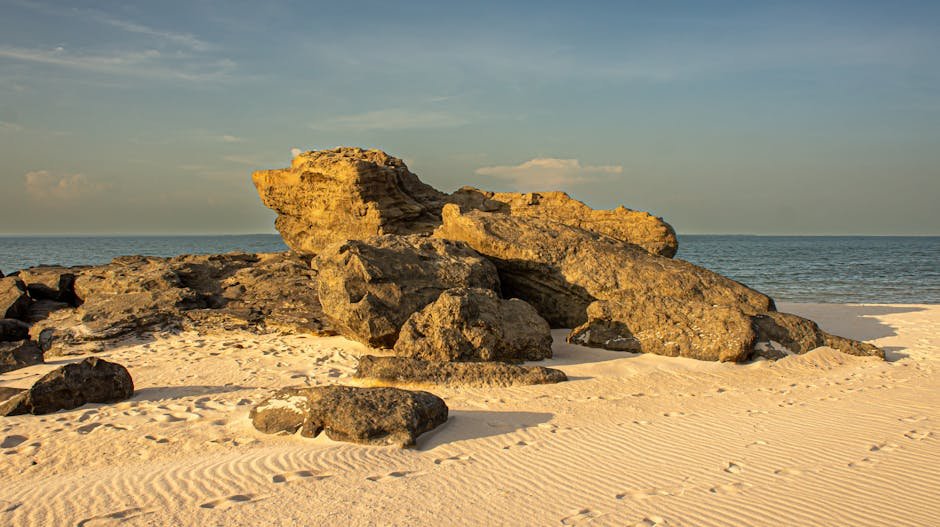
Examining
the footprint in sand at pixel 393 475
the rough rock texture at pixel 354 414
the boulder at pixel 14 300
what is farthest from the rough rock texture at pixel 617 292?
the boulder at pixel 14 300

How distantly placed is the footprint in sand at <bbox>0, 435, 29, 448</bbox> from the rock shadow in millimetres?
3705

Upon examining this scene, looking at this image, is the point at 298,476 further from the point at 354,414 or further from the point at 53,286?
the point at 53,286

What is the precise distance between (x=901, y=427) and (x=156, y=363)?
374 inches

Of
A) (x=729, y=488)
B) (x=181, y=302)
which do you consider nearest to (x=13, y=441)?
(x=181, y=302)

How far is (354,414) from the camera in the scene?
5652mm

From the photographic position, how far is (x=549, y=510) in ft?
13.9

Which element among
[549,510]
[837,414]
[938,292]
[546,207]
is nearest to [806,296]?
[938,292]

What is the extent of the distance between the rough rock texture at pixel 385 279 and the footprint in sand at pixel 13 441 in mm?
4302

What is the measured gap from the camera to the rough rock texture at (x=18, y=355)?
8.99 metres

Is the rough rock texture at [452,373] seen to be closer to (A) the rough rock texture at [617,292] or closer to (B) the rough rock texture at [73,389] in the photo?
(A) the rough rock texture at [617,292]

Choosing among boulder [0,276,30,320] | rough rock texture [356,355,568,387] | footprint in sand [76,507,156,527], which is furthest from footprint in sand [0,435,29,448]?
boulder [0,276,30,320]

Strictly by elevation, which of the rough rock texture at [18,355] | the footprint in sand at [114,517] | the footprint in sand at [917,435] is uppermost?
the footprint in sand at [917,435]

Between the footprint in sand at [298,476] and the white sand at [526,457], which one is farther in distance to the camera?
the footprint in sand at [298,476]

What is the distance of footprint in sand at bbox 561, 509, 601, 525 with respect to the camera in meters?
4.05
